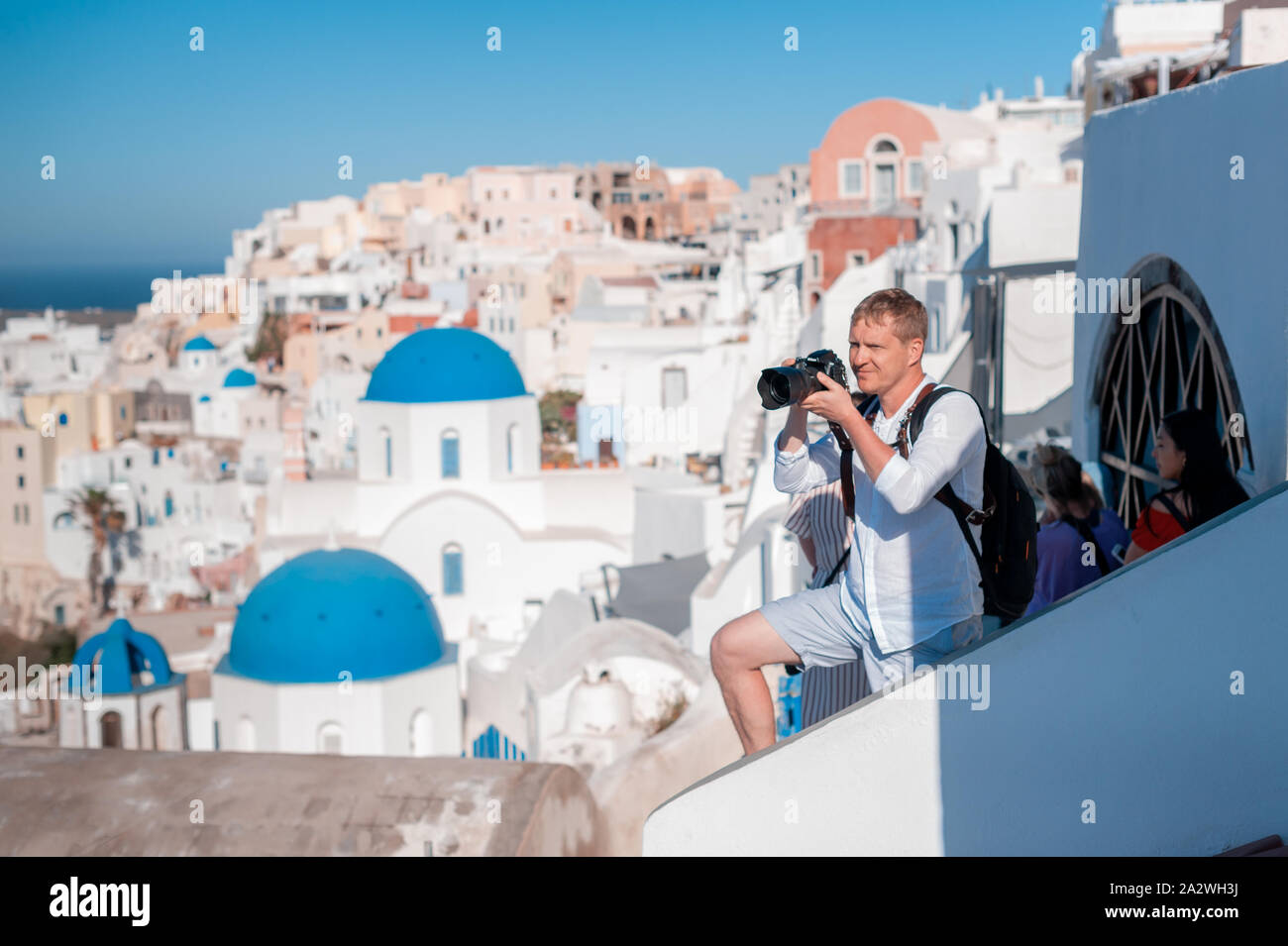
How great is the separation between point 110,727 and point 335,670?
3203mm

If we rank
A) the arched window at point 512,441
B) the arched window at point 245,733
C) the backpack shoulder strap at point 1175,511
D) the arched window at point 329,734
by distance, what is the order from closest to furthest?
the backpack shoulder strap at point 1175,511 → the arched window at point 329,734 → the arched window at point 245,733 → the arched window at point 512,441

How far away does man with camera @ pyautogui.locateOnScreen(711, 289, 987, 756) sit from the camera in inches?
110

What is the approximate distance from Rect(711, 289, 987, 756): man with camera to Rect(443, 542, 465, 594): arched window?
19.6 m

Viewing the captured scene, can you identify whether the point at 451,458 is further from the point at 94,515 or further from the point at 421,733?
the point at 94,515

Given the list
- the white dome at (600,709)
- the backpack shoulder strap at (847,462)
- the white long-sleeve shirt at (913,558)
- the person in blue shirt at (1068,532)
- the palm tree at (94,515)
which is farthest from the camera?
the palm tree at (94,515)

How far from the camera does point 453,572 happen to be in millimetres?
22641

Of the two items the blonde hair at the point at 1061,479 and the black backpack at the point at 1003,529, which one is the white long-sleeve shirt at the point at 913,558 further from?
the blonde hair at the point at 1061,479

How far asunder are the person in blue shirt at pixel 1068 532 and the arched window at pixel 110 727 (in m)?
14.0

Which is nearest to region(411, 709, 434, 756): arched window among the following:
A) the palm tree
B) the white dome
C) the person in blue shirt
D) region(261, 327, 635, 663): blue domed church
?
the white dome

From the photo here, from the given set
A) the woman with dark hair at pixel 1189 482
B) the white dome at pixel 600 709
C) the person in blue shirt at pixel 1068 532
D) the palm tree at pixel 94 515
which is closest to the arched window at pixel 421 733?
the white dome at pixel 600 709

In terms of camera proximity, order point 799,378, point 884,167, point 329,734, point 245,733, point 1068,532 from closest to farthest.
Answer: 1. point 799,378
2. point 1068,532
3. point 329,734
4. point 245,733
5. point 884,167

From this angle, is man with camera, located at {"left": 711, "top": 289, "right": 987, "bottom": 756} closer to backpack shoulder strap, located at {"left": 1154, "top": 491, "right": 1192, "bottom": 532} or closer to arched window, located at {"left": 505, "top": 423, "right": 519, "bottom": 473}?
backpack shoulder strap, located at {"left": 1154, "top": 491, "right": 1192, "bottom": 532}

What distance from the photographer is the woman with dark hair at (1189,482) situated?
366 centimetres

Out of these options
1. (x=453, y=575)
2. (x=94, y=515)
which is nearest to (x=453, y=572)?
(x=453, y=575)
